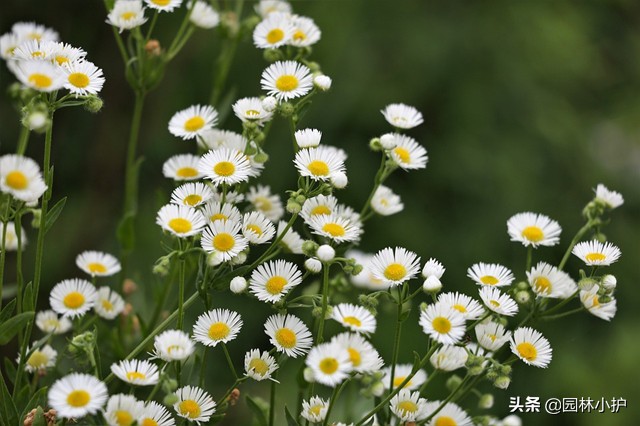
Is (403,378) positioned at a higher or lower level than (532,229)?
lower

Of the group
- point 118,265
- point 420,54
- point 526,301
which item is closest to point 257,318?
point 420,54

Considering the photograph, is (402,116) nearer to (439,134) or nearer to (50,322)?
(50,322)

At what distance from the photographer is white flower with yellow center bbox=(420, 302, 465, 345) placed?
1.66ft

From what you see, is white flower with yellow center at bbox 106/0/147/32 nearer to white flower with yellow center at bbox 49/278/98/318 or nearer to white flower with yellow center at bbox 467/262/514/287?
white flower with yellow center at bbox 49/278/98/318

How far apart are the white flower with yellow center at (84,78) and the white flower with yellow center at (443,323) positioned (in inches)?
10.4

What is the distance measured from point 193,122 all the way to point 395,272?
220 mm

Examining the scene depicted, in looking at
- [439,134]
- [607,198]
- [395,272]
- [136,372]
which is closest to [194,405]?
[136,372]

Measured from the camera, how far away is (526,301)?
0.59 metres

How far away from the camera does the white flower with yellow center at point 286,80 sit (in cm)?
62

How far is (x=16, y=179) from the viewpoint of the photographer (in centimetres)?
45

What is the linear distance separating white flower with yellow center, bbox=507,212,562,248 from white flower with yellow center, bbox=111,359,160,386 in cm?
30

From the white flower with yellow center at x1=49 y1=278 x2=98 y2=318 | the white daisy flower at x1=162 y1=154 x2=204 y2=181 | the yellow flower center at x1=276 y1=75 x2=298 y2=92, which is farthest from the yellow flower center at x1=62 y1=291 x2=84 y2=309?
the yellow flower center at x1=276 y1=75 x2=298 y2=92

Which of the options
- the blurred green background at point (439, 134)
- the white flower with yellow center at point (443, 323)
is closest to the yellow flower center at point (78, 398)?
the white flower with yellow center at point (443, 323)

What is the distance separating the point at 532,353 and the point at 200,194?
258mm
